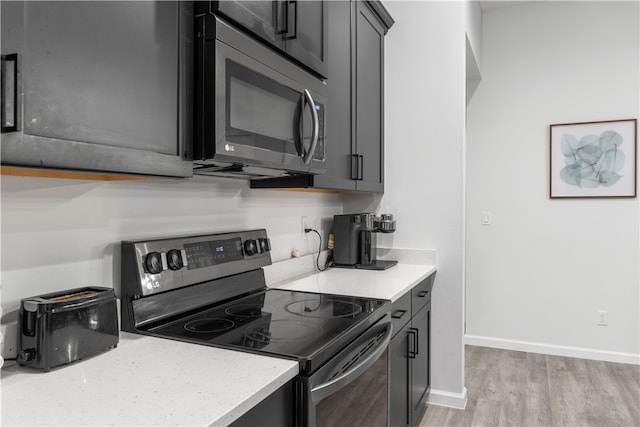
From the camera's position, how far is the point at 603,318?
3.35 meters

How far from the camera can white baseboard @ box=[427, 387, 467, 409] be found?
8.25 feet

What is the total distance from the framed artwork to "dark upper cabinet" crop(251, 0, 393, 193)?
172 cm

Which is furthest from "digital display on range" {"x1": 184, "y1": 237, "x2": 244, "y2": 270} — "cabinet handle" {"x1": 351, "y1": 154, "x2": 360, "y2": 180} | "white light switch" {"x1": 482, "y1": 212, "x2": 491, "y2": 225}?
"white light switch" {"x1": 482, "y1": 212, "x2": 491, "y2": 225}

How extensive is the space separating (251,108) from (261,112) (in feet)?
0.16

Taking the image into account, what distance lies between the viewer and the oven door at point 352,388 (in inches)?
41.1

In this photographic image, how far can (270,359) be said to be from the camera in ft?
3.41

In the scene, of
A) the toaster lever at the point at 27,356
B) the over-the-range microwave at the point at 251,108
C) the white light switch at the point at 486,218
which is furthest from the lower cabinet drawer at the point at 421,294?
the toaster lever at the point at 27,356

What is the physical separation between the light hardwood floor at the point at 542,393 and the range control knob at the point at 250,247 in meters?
1.41

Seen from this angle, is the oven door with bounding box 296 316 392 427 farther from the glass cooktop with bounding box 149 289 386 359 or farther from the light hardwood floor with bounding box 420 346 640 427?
the light hardwood floor with bounding box 420 346 640 427

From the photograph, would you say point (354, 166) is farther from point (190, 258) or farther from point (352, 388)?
point (352, 388)

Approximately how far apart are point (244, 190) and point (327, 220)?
0.87 meters

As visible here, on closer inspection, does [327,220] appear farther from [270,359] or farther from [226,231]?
[270,359]

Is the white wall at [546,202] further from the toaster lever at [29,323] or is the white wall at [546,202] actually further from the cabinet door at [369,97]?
the toaster lever at [29,323]

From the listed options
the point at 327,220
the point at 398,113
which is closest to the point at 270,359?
the point at 327,220
